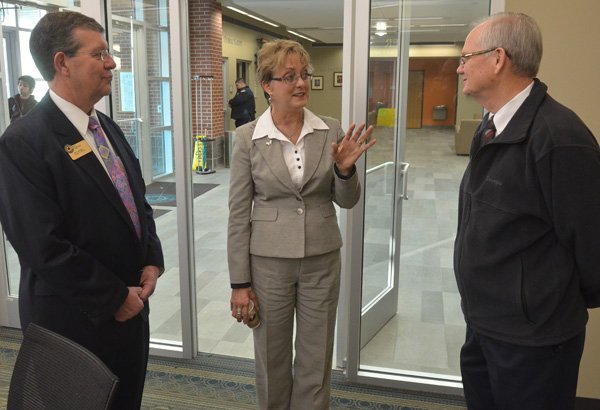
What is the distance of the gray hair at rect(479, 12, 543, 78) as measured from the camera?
1473 mm

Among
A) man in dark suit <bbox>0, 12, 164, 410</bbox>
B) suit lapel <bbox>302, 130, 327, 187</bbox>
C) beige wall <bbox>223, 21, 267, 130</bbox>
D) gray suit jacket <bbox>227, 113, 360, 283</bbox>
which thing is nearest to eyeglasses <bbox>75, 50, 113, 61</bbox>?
man in dark suit <bbox>0, 12, 164, 410</bbox>

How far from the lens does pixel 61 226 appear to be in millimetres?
1619

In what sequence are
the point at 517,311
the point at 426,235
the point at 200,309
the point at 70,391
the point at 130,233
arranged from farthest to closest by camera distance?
the point at 200,309, the point at 426,235, the point at 130,233, the point at 517,311, the point at 70,391

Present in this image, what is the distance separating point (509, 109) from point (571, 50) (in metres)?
1.05

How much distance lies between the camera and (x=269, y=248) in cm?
199

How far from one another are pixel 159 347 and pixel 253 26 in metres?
12.0

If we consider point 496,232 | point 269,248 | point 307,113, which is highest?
point 307,113

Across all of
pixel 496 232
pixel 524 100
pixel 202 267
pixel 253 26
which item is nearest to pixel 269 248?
pixel 496 232

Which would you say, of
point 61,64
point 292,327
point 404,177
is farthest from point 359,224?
point 61,64

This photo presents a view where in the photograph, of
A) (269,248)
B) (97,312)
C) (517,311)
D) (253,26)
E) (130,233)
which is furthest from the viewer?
(253,26)

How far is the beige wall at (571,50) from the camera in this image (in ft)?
7.44

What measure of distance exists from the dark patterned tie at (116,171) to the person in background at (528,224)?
3.87 feet

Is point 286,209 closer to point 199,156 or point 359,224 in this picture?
point 359,224

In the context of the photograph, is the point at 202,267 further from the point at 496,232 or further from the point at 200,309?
the point at 496,232
